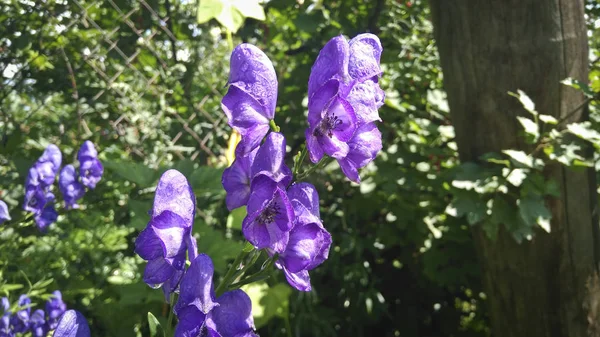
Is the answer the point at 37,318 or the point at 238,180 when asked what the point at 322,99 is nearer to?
the point at 238,180

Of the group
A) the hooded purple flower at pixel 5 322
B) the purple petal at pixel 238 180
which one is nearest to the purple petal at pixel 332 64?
the purple petal at pixel 238 180

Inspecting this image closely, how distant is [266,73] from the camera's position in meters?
0.76

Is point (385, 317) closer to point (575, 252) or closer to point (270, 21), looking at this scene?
point (575, 252)

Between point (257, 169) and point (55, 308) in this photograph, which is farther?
point (55, 308)

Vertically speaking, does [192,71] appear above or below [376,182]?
above

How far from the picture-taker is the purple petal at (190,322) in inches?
26.4

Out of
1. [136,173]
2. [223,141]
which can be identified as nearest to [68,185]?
[136,173]

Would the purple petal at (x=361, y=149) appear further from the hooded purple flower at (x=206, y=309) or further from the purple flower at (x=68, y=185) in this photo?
the purple flower at (x=68, y=185)

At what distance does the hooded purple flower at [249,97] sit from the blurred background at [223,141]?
3.68ft

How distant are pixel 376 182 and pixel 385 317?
639 millimetres

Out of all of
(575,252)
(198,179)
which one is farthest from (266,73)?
(575,252)

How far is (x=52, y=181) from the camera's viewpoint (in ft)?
5.71

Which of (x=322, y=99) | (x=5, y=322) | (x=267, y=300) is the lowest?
(x=267, y=300)

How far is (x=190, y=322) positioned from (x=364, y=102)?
34 cm
